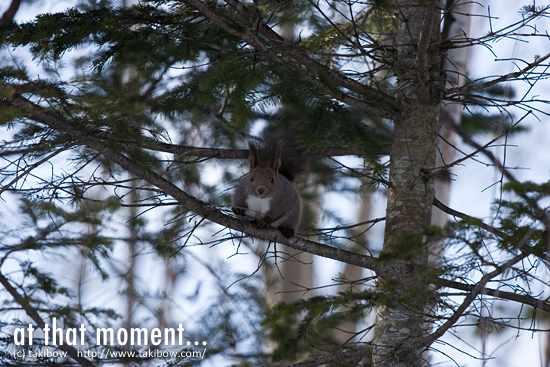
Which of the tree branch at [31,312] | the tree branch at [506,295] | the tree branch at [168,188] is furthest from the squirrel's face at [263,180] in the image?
the tree branch at [506,295]

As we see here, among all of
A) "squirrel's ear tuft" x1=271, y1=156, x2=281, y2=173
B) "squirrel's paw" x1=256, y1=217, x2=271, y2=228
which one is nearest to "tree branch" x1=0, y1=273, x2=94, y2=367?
"squirrel's paw" x1=256, y1=217, x2=271, y2=228

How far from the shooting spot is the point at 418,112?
326cm

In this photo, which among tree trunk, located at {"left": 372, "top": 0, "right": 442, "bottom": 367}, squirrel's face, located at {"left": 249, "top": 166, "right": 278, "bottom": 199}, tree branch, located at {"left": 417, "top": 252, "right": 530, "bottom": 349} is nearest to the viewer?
tree branch, located at {"left": 417, "top": 252, "right": 530, "bottom": 349}

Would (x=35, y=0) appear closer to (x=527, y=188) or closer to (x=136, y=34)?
(x=136, y=34)

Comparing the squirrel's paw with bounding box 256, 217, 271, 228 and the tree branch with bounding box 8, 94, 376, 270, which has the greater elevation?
the squirrel's paw with bounding box 256, 217, 271, 228

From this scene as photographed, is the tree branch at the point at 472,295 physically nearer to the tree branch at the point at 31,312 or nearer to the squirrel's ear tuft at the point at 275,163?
the squirrel's ear tuft at the point at 275,163

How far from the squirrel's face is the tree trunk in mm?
865

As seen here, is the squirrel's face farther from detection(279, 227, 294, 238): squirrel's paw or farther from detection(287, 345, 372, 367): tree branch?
detection(287, 345, 372, 367): tree branch

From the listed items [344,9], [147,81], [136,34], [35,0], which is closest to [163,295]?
[147,81]

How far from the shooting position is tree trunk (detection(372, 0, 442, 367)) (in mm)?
2854

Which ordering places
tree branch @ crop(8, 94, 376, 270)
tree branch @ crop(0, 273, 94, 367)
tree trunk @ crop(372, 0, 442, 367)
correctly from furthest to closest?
tree trunk @ crop(372, 0, 442, 367)
tree branch @ crop(0, 273, 94, 367)
tree branch @ crop(8, 94, 376, 270)

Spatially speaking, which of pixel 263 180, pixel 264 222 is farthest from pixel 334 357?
pixel 263 180

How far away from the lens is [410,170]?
3178mm

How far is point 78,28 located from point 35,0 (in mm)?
2526
